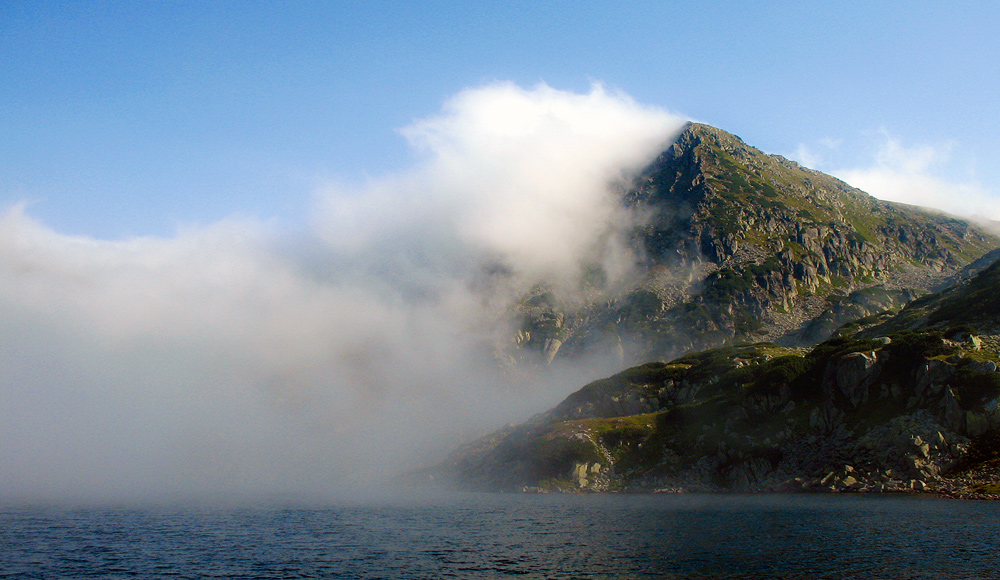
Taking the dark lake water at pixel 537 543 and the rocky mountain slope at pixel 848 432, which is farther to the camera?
the rocky mountain slope at pixel 848 432

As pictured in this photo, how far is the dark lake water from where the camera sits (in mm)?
58469

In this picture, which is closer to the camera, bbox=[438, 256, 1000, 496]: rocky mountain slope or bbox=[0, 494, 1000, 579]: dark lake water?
bbox=[0, 494, 1000, 579]: dark lake water

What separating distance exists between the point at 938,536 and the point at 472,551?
5552cm

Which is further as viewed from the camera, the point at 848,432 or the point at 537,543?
the point at 848,432

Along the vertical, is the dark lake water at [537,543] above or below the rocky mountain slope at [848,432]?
below

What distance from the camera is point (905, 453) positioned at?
457 ft

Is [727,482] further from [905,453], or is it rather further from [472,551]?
[472,551]

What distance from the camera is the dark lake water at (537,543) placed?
192ft

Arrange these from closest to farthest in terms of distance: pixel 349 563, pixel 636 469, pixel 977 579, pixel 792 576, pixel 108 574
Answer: pixel 977 579 < pixel 792 576 < pixel 108 574 < pixel 349 563 < pixel 636 469

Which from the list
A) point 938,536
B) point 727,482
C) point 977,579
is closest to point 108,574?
point 977,579

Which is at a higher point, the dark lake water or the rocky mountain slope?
the rocky mountain slope

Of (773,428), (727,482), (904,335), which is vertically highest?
(904,335)

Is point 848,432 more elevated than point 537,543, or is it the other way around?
point 848,432

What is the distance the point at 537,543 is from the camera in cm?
7650
